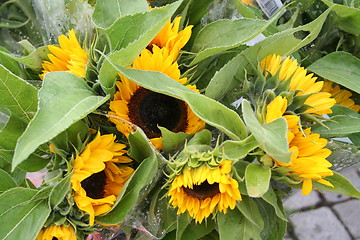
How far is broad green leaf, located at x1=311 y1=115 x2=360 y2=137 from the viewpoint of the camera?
0.48m

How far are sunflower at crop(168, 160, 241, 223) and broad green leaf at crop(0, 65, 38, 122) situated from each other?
0.52 feet

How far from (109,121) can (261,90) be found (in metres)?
0.17

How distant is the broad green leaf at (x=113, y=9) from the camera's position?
0.47m

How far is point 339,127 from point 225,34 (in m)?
0.16

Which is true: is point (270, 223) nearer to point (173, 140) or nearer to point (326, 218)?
point (173, 140)

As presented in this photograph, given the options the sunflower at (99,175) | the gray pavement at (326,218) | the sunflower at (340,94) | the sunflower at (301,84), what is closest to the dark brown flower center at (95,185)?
the sunflower at (99,175)

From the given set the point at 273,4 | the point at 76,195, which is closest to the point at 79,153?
the point at 76,195

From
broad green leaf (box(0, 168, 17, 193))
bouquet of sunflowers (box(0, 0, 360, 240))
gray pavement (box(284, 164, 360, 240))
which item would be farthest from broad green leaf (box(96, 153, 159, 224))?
gray pavement (box(284, 164, 360, 240))

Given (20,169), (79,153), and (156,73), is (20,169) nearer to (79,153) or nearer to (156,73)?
(79,153)

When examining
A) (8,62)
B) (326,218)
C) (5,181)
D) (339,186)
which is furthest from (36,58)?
(326,218)

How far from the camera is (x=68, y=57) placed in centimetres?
49

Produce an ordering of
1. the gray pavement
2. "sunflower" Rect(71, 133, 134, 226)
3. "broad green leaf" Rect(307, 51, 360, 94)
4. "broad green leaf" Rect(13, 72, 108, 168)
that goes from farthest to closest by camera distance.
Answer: the gray pavement
"broad green leaf" Rect(307, 51, 360, 94)
"sunflower" Rect(71, 133, 134, 226)
"broad green leaf" Rect(13, 72, 108, 168)

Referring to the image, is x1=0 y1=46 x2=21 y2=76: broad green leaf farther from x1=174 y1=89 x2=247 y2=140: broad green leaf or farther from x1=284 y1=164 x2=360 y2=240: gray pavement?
x1=284 y1=164 x2=360 y2=240: gray pavement

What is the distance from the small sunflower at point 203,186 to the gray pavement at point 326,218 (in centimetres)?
103
